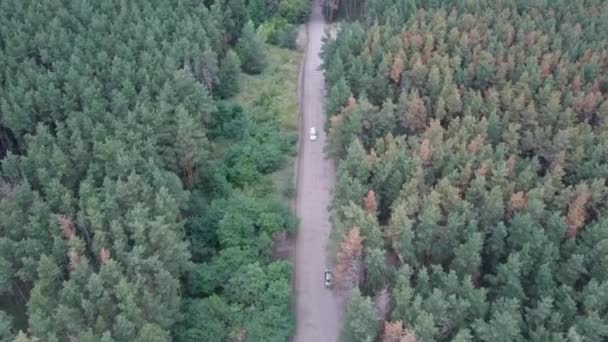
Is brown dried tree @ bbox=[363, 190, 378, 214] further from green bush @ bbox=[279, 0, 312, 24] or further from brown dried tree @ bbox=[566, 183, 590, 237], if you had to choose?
green bush @ bbox=[279, 0, 312, 24]

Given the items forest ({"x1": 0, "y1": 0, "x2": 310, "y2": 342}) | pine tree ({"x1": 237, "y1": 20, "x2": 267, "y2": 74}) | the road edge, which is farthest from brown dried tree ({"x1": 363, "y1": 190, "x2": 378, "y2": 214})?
pine tree ({"x1": 237, "y1": 20, "x2": 267, "y2": 74})

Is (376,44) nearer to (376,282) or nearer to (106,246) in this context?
(376,282)

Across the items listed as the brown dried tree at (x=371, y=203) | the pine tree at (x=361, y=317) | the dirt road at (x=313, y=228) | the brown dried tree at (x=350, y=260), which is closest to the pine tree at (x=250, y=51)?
the dirt road at (x=313, y=228)

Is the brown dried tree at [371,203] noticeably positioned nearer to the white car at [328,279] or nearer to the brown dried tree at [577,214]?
the white car at [328,279]

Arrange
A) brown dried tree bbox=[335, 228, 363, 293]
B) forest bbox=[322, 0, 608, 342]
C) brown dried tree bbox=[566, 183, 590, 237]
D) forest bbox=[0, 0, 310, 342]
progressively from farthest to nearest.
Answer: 1. brown dried tree bbox=[566, 183, 590, 237]
2. brown dried tree bbox=[335, 228, 363, 293]
3. forest bbox=[0, 0, 310, 342]
4. forest bbox=[322, 0, 608, 342]

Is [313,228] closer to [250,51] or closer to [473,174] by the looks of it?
[473,174]

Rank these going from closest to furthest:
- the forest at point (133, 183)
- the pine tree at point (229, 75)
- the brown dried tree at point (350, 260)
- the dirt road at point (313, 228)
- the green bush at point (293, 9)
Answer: the forest at point (133, 183) → the brown dried tree at point (350, 260) → the dirt road at point (313, 228) → the pine tree at point (229, 75) → the green bush at point (293, 9)
